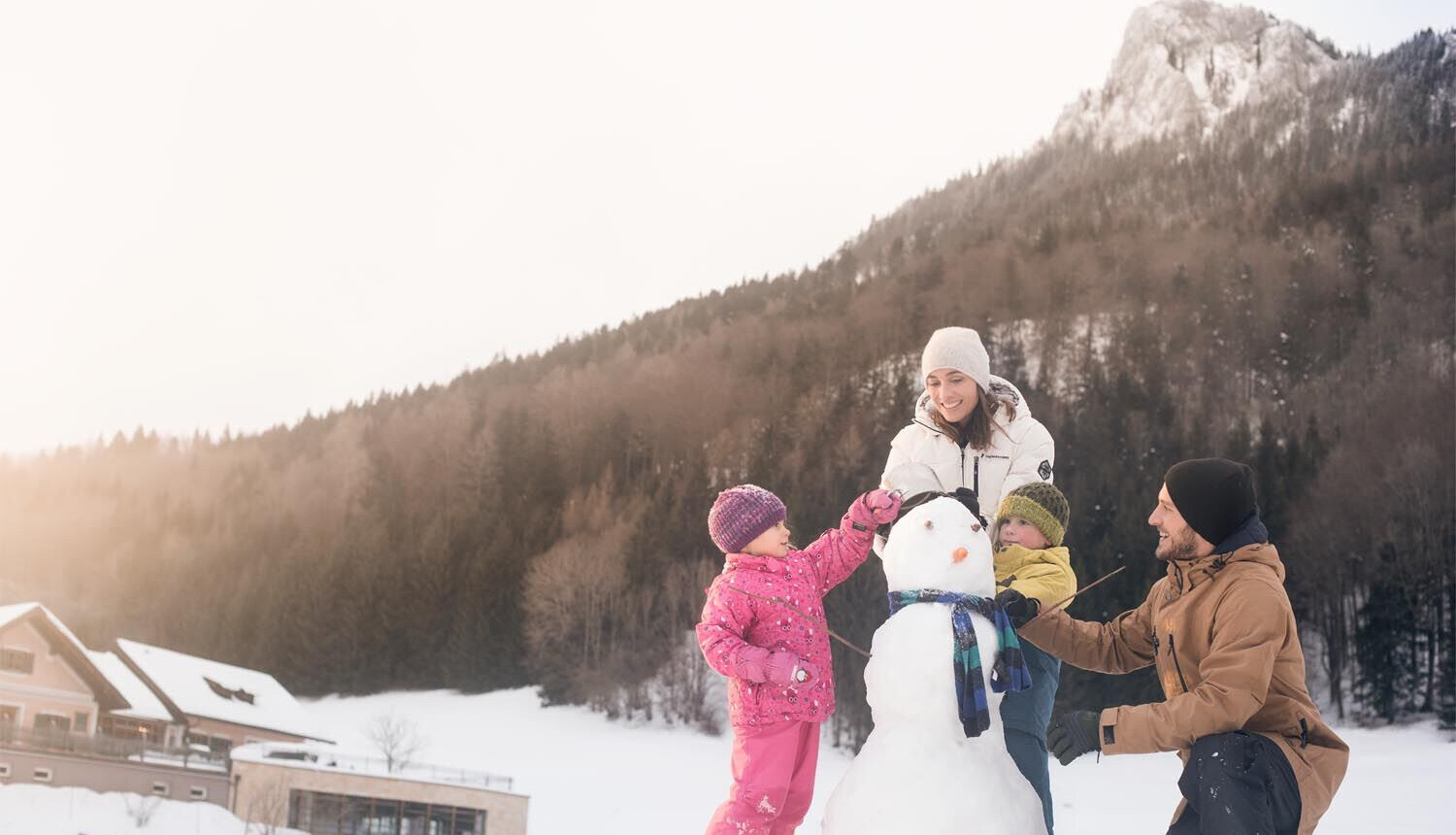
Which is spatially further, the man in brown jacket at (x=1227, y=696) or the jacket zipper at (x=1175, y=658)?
the jacket zipper at (x=1175, y=658)

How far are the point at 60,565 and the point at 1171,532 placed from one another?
75102 mm

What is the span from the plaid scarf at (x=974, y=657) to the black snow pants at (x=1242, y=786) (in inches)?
21.7

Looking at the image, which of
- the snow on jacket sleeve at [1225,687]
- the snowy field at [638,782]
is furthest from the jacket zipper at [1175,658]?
the snowy field at [638,782]

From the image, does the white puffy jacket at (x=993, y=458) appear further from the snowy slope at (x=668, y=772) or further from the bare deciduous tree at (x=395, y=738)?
the bare deciduous tree at (x=395, y=738)

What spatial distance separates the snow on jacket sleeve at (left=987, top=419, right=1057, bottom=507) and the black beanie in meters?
0.87

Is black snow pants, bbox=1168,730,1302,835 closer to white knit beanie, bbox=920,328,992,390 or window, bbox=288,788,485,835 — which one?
white knit beanie, bbox=920,328,992,390

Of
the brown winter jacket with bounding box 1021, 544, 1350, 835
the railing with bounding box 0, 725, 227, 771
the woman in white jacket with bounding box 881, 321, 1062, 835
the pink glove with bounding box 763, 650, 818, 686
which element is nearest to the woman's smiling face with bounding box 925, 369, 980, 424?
the woman in white jacket with bounding box 881, 321, 1062, 835

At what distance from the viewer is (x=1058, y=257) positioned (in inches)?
2766

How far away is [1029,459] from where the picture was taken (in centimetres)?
462

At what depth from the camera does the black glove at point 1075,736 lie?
3428 mm

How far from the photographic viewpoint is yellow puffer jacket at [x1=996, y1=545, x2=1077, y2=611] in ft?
13.2

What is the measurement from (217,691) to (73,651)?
5031mm

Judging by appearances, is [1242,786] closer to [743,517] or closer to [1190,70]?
[743,517]

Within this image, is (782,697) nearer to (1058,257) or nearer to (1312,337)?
(1312,337)
